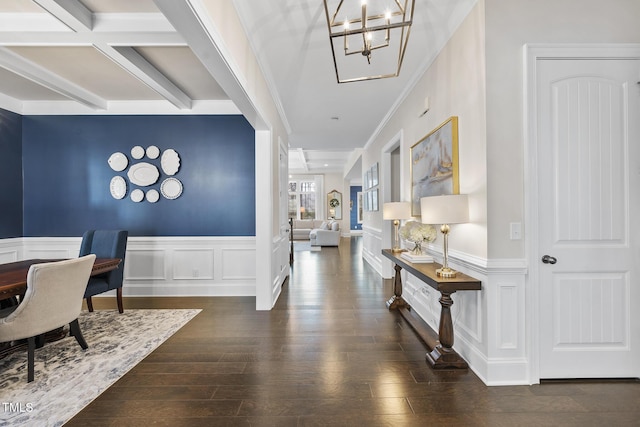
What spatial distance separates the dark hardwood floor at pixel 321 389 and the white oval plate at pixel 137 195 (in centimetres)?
221

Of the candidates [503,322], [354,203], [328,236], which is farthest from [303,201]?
[503,322]

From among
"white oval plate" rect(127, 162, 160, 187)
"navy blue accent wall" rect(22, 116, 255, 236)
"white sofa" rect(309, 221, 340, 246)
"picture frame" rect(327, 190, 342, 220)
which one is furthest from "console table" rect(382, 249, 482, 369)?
"picture frame" rect(327, 190, 342, 220)

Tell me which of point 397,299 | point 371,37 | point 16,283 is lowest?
point 397,299

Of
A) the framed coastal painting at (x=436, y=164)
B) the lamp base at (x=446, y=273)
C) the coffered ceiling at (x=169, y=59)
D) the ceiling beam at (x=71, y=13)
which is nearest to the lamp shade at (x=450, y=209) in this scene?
the framed coastal painting at (x=436, y=164)

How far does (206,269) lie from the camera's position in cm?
432

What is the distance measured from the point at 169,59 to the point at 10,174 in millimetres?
3097

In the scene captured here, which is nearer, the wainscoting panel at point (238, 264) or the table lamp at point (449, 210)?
the table lamp at point (449, 210)

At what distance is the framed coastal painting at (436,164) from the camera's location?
2473 millimetres

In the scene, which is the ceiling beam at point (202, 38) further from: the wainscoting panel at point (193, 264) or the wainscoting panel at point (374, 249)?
the wainscoting panel at point (374, 249)

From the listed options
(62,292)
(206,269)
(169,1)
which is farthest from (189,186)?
(169,1)

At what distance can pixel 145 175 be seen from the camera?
429 cm

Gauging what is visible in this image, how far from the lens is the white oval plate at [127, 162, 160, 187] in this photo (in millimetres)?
4281

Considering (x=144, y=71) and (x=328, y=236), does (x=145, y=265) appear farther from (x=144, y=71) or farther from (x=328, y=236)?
(x=328, y=236)

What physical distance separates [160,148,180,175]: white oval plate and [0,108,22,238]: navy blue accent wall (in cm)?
203
